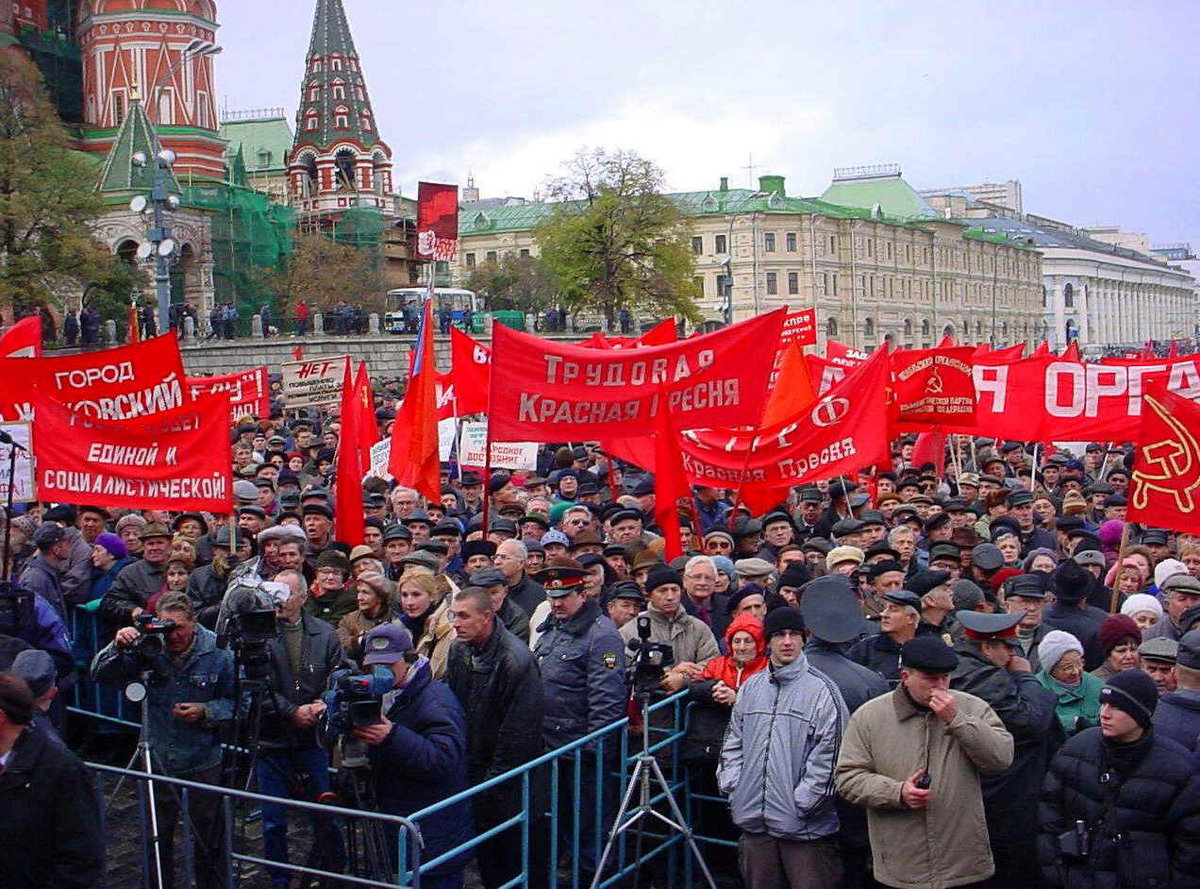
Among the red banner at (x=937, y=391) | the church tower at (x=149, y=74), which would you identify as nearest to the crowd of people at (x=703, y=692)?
the red banner at (x=937, y=391)

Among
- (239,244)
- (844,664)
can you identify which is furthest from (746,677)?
(239,244)

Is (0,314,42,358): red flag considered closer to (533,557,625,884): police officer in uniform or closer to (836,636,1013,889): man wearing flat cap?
(533,557,625,884): police officer in uniform

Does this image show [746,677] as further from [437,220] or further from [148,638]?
[437,220]

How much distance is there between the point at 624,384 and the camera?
32.1 feet

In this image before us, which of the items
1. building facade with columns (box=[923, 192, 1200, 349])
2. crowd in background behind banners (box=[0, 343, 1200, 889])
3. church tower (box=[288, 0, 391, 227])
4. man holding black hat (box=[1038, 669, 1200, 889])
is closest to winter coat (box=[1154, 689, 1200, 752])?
crowd in background behind banners (box=[0, 343, 1200, 889])

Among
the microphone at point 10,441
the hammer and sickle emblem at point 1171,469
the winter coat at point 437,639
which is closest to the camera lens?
the winter coat at point 437,639

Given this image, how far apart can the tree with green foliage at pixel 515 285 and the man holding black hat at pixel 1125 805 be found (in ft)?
194

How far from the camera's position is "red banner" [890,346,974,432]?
13969mm

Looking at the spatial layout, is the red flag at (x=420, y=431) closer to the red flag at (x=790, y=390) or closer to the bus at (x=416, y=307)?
the red flag at (x=790, y=390)

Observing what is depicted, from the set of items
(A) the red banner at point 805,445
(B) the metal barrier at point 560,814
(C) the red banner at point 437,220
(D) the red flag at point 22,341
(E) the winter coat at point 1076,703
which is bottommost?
(B) the metal barrier at point 560,814

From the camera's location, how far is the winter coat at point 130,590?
895cm

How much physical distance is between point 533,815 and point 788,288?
256 feet

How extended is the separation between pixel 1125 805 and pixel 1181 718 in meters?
0.59

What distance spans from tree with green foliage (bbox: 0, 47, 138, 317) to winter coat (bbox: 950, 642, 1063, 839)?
31522mm
